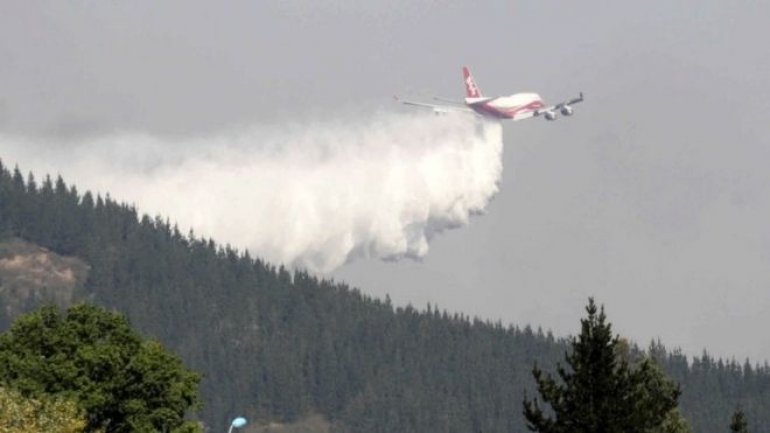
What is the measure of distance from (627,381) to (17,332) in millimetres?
62866

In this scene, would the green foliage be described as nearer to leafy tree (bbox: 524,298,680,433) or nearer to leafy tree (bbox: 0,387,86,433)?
leafy tree (bbox: 0,387,86,433)

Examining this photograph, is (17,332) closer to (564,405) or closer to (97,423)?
(97,423)

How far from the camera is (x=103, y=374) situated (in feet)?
445

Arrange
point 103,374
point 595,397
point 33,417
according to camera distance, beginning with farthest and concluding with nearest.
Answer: point 103,374 < point 33,417 < point 595,397

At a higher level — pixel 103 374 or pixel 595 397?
pixel 103 374

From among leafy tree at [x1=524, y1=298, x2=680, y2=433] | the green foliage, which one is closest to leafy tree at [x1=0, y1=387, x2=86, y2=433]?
the green foliage

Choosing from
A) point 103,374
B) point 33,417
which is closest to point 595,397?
point 33,417

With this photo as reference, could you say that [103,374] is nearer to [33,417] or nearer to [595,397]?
[33,417]

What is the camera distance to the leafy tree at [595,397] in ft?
280

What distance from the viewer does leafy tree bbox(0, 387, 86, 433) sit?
342ft

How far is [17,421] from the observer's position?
10512cm

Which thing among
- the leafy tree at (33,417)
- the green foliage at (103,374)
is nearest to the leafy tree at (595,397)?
the leafy tree at (33,417)

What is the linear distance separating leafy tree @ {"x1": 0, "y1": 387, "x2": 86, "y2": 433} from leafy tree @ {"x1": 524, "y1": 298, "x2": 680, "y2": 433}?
2652 cm

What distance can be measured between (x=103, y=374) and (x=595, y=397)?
54.8 m
